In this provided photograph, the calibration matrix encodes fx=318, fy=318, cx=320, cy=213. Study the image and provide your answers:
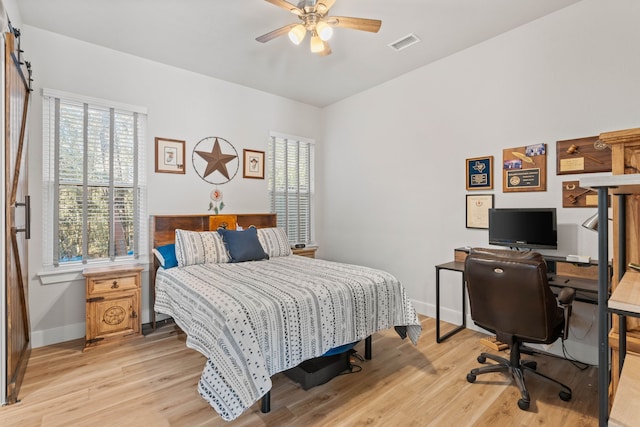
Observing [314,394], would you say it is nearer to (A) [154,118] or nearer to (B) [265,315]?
(B) [265,315]

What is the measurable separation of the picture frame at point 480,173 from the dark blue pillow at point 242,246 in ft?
8.00

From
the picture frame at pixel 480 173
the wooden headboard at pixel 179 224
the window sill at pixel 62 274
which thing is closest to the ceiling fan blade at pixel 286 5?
the picture frame at pixel 480 173

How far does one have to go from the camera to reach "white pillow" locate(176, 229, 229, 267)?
10.9ft

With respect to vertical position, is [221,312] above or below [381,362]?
above

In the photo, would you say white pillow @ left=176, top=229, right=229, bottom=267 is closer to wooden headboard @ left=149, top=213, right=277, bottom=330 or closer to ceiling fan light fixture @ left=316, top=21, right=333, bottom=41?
wooden headboard @ left=149, top=213, right=277, bottom=330

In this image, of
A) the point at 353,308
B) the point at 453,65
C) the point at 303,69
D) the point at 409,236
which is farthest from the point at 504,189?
the point at 303,69

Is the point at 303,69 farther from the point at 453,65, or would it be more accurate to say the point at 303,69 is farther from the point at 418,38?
the point at 453,65

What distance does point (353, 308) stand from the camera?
2.44m

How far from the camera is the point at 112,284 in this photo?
10.2 feet

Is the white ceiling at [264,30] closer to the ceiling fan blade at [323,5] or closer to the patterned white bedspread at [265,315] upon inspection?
the ceiling fan blade at [323,5]

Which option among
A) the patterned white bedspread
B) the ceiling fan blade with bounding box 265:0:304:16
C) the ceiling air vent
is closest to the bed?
the patterned white bedspread

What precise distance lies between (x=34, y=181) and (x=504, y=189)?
4.57m

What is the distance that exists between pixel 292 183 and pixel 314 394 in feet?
11.0

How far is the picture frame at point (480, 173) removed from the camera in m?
3.29
